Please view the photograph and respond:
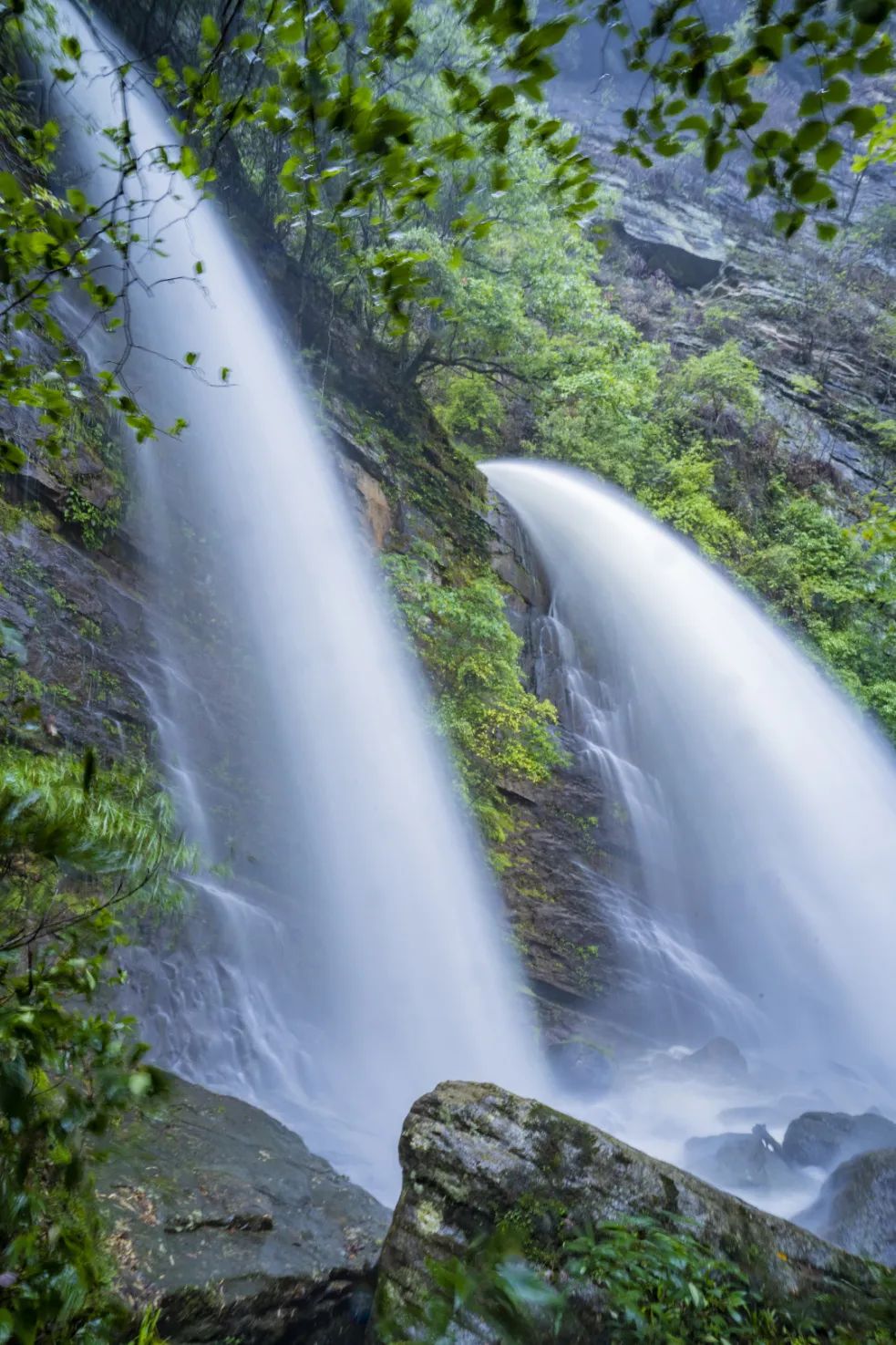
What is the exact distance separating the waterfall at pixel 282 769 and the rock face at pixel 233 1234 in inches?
60.0

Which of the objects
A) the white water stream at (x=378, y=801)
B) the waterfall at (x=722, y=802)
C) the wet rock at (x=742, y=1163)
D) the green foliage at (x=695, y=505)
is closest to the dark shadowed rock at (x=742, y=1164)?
the wet rock at (x=742, y=1163)

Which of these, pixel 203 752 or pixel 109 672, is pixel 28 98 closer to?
pixel 109 672

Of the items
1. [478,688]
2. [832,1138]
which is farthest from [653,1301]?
[478,688]

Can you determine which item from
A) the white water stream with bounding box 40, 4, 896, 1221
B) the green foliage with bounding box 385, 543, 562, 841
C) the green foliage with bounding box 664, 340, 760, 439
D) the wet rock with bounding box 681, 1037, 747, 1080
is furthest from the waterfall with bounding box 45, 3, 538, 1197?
the green foliage with bounding box 664, 340, 760, 439

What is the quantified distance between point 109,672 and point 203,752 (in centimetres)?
112

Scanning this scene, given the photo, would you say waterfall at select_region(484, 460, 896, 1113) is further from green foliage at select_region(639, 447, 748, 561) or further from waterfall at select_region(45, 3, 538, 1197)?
waterfall at select_region(45, 3, 538, 1197)

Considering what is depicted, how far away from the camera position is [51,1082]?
161cm

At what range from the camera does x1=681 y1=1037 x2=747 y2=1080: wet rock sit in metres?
8.19

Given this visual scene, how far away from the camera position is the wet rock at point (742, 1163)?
19.5 ft

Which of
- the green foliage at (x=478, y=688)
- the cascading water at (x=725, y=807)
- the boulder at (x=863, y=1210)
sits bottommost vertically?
the cascading water at (x=725, y=807)

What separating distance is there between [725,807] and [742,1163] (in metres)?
Result: 5.72

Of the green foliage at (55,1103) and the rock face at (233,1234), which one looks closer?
the green foliage at (55,1103)

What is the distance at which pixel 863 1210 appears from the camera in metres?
4.36

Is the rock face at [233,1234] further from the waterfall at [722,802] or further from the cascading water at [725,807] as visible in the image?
the waterfall at [722,802]
